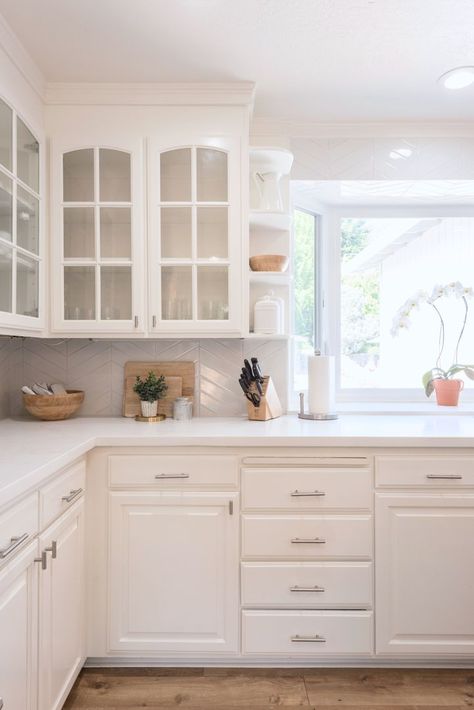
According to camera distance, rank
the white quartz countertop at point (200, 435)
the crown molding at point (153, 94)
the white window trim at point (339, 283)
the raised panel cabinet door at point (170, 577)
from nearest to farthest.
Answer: the white quartz countertop at point (200, 435), the raised panel cabinet door at point (170, 577), the crown molding at point (153, 94), the white window trim at point (339, 283)

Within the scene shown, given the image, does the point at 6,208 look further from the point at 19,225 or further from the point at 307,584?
the point at 307,584

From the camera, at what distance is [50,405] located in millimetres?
2232

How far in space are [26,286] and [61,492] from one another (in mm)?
860

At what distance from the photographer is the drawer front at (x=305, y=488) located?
191 cm

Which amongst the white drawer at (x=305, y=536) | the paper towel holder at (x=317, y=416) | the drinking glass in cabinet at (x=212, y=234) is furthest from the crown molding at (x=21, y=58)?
the white drawer at (x=305, y=536)

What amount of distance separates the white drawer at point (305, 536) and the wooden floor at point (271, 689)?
0.47 meters

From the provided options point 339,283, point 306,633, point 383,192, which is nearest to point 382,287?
point 339,283

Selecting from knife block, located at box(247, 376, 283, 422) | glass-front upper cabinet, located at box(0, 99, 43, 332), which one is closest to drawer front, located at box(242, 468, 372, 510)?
knife block, located at box(247, 376, 283, 422)

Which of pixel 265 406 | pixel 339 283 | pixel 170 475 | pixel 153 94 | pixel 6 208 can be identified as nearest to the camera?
pixel 6 208

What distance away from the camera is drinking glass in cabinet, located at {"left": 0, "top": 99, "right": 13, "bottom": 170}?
5.78 ft

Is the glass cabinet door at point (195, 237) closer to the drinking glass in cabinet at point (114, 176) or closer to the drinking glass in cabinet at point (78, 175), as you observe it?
the drinking glass in cabinet at point (114, 176)

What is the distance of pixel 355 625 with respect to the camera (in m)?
1.91

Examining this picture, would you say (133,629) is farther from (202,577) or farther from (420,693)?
(420,693)

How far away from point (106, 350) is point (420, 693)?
1988 mm
